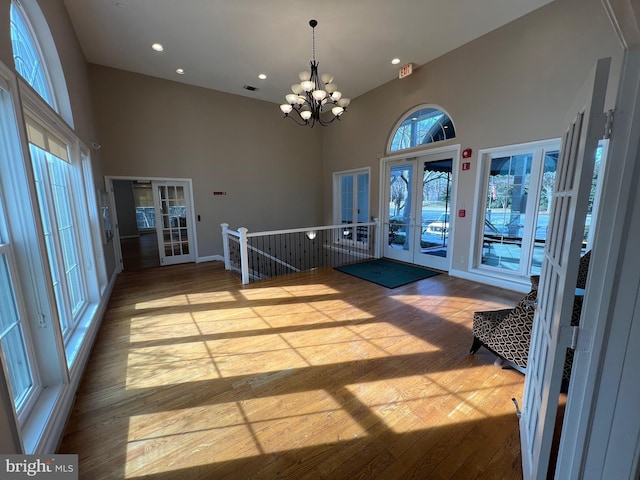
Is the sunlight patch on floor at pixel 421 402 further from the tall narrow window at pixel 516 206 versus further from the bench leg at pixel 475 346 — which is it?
the tall narrow window at pixel 516 206

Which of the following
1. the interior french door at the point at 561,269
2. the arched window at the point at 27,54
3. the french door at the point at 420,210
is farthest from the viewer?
the french door at the point at 420,210

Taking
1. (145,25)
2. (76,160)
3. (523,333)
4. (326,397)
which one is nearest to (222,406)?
(326,397)

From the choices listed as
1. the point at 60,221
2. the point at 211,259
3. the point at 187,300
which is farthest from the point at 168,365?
the point at 211,259

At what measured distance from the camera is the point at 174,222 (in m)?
5.92

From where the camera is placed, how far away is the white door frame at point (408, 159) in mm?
4641

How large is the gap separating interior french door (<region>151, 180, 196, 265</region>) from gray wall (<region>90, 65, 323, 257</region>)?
215mm

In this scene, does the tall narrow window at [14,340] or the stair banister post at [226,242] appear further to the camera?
the stair banister post at [226,242]

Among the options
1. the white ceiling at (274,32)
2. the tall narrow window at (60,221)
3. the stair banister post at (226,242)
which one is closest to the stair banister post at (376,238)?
the white ceiling at (274,32)

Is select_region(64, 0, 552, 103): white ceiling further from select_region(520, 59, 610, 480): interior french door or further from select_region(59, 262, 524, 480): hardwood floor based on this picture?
select_region(59, 262, 524, 480): hardwood floor

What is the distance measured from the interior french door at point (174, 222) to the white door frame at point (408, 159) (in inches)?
172

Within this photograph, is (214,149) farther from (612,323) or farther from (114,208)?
(612,323)

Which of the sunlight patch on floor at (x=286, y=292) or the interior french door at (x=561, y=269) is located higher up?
the interior french door at (x=561, y=269)

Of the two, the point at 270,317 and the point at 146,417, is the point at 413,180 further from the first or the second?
the point at 146,417

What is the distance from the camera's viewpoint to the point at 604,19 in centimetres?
299
